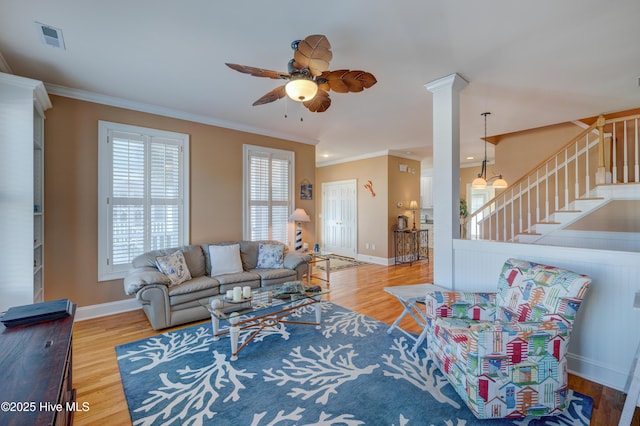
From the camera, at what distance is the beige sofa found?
309 cm

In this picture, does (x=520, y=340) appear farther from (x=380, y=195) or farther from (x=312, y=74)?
(x=380, y=195)

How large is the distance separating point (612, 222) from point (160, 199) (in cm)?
668

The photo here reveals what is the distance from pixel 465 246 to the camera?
2941 mm

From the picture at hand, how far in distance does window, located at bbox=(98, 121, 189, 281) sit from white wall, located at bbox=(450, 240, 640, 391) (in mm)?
4354

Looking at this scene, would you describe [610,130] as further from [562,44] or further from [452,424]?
[452,424]

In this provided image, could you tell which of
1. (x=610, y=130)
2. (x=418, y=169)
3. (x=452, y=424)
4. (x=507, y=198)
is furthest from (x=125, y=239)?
(x=610, y=130)

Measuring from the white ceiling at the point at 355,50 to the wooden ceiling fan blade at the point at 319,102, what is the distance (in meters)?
0.44

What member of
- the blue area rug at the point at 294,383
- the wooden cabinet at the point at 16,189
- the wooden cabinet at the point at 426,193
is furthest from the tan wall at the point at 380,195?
the wooden cabinet at the point at 16,189

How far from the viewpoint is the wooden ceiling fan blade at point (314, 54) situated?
1.81 meters

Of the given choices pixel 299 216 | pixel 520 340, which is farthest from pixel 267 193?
pixel 520 340

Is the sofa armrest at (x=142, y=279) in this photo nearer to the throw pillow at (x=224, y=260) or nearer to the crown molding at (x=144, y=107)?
the throw pillow at (x=224, y=260)

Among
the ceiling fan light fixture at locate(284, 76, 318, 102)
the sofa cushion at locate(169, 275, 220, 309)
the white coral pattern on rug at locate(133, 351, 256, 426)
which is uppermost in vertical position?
the ceiling fan light fixture at locate(284, 76, 318, 102)

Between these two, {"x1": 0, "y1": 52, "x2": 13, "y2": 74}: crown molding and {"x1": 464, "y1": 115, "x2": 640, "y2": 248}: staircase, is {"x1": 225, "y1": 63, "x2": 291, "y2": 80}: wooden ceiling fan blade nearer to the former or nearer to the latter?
{"x1": 0, "y1": 52, "x2": 13, "y2": 74}: crown molding

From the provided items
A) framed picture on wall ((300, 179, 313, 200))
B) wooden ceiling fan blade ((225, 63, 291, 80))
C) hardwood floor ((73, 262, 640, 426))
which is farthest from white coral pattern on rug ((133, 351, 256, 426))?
framed picture on wall ((300, 179, 313, 200))
